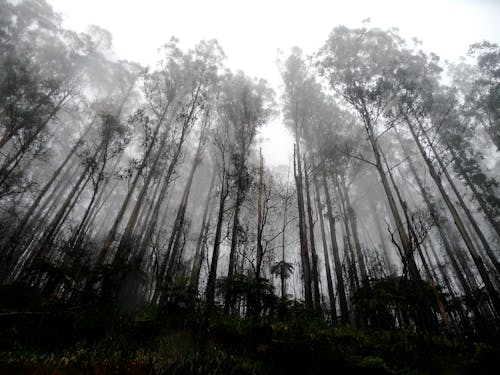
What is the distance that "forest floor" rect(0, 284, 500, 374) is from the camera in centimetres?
330

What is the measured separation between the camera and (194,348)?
2891mm

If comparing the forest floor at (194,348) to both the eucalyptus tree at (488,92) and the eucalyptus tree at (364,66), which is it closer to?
the eucalyptus tree at (364,66)

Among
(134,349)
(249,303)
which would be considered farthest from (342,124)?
(134,349)

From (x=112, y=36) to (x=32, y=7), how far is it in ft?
14.8

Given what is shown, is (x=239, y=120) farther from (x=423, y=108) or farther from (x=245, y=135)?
(x=423, y=108)

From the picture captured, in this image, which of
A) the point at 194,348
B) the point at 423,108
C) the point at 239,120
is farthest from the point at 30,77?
the point at 423,108

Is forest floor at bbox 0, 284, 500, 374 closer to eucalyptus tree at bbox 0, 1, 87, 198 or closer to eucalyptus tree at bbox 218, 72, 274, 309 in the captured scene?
eucalyptus tree at bbox 218, 72, 274, 309

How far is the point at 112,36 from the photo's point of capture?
18.5 meters

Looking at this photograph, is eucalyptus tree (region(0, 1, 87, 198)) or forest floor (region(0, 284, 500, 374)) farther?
eucalyptus tree (region(0, 1, 87, 198))

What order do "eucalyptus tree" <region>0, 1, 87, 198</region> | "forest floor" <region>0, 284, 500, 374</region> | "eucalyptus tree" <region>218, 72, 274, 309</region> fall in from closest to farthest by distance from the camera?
"forest floor" <region>0, 284, 500, 374</region> < "eucalyptus tree" <region>218, 72, 274, 309</region> < "eucalyptus tree" <region>0, 1, 87, 198</region>

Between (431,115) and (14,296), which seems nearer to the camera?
(14,296)

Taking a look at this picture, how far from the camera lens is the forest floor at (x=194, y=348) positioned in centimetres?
330

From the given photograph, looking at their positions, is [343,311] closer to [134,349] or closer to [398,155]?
[134,349]

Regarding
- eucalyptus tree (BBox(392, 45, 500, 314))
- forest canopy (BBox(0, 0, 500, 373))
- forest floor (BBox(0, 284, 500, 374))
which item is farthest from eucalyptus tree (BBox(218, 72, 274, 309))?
eucalyptus tree (BBox(392, 45, 500, 314))
